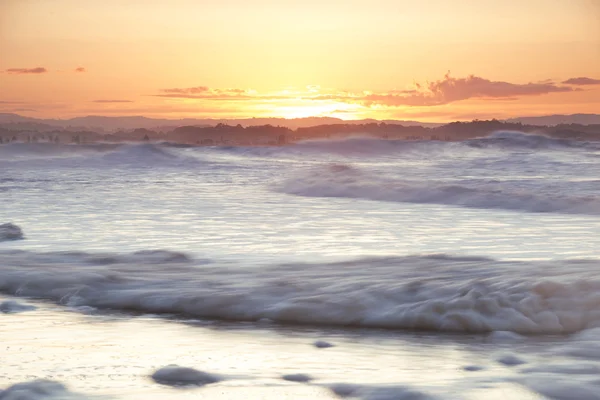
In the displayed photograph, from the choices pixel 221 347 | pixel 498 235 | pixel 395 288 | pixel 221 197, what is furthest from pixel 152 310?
pixel 221 197

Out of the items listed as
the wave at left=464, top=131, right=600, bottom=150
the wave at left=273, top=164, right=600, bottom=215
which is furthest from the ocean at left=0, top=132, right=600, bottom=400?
the wave at left=464, top=131, right=600, bottom=150

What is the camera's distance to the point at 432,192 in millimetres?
16594

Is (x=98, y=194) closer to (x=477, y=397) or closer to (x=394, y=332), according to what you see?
(x=394, y=332)

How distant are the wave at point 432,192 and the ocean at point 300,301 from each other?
7.2 inches

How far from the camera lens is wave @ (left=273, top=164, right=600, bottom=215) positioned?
1419cm

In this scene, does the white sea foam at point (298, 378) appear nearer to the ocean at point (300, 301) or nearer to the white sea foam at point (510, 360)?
the ocean at point (300, 301)

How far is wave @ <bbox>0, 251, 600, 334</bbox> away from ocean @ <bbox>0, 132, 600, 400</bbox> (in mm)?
17

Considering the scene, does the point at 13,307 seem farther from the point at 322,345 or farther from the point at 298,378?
the point at 298,378

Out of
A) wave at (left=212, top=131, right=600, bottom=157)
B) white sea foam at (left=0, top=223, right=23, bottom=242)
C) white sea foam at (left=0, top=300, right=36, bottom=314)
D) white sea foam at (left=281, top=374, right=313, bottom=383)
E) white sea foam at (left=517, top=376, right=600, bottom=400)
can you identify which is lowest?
white sea foam at (left=0, top=223, right=23, bottom=242)

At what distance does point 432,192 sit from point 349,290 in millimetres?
11011

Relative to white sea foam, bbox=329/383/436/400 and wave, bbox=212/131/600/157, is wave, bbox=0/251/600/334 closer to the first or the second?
white sea foam, bbox=329/383/436/400

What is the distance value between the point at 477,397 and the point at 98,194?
1390 cm

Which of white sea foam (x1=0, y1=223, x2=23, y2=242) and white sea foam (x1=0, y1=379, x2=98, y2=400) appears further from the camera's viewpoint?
white sea foam (x1=0, y1=223, x2=23, y2=242)

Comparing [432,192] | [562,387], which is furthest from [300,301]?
[432,192]
